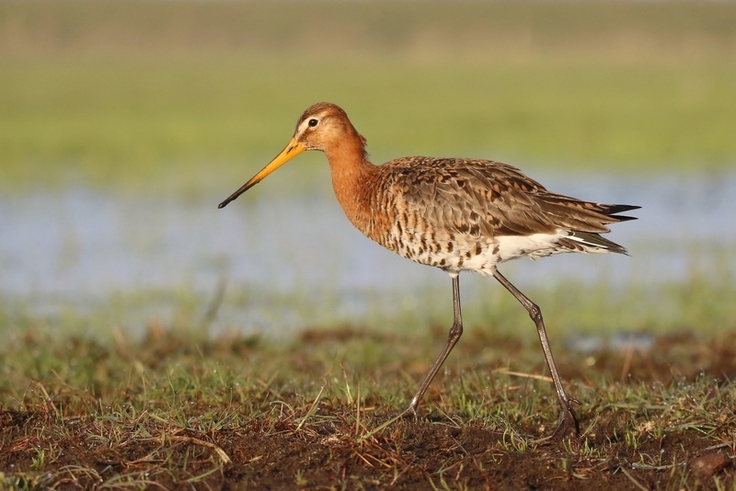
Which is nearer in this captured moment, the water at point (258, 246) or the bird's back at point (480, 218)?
the bird's back at point (480, 218)

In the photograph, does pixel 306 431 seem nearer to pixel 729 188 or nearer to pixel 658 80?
pixel 729 188

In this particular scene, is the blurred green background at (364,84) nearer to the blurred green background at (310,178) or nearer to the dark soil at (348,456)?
the blurred green background at (310,178)

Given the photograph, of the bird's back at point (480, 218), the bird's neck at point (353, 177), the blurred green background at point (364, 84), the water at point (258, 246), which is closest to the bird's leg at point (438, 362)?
the bird's back at point (480, 218)

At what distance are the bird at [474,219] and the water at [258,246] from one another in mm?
3974

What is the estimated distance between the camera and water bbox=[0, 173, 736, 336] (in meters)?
10.5

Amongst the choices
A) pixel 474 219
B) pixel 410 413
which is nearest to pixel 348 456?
pixel 410 413

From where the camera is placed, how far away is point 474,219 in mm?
5703

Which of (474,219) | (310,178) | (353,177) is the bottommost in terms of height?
(310,178)

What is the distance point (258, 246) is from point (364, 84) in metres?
23.6

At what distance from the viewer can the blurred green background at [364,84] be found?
757 inches

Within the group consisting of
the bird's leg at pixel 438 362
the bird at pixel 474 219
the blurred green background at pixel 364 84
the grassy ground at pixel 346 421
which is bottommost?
the grassy ground at pixel 346 421

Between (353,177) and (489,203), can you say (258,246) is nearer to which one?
(353,177)

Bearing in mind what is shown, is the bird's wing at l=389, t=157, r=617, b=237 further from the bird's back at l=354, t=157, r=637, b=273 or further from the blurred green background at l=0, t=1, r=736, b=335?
the blurred green background at l=0, t=1, r=736, b=335

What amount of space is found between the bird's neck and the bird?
2 cm
